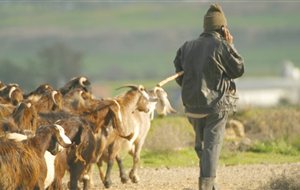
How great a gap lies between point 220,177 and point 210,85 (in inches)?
197

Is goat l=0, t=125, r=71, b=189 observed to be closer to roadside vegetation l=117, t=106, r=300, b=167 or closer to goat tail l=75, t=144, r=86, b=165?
goat tail l=75, t=144, r=86, b=165

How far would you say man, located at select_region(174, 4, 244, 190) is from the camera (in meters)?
19.3

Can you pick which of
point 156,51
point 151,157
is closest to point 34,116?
point 151,157

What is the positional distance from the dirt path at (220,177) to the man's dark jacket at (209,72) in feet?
9.23

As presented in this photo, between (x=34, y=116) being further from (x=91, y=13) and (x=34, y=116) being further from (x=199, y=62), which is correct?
(x=91, y=13)

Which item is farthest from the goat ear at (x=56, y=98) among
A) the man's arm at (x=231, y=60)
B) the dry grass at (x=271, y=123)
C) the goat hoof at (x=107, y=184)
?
the dry grass at (x=271, y=123)

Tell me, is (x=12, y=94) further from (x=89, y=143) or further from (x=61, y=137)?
(x=61, y=137)

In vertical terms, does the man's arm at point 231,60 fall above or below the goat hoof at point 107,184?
above

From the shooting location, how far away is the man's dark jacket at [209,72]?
63.4 ft

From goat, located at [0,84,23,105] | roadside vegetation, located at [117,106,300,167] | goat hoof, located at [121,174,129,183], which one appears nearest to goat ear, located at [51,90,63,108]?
goat, located at [0,84,23,105]

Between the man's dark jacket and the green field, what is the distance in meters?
129

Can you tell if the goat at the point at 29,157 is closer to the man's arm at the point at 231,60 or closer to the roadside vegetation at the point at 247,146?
the man's arm at the point at 231,60

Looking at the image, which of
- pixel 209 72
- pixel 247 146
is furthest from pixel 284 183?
pixel 247 146

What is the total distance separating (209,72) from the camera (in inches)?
763
